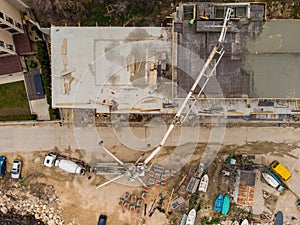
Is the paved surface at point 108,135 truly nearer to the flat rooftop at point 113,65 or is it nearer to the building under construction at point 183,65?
the building under construction at point 183,65

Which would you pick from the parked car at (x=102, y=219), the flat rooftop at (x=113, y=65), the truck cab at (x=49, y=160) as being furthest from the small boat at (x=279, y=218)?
the truck cab at (x=49, y=160)

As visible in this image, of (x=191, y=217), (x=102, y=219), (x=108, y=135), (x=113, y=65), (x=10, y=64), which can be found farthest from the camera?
(x=102, y=219)

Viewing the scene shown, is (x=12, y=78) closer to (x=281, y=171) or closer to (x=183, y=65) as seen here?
(x=183, y=65)

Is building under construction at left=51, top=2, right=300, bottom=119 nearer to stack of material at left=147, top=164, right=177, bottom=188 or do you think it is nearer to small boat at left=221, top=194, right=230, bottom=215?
stack of material at left=147, top=164, right=177, bottom=188

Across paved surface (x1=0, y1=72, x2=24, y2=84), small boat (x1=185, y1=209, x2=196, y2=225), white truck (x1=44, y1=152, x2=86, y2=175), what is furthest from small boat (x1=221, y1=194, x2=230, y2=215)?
paved surface (x1=0, y1=72, x2=24, y2=84)

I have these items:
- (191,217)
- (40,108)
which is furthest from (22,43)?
(191,217)
